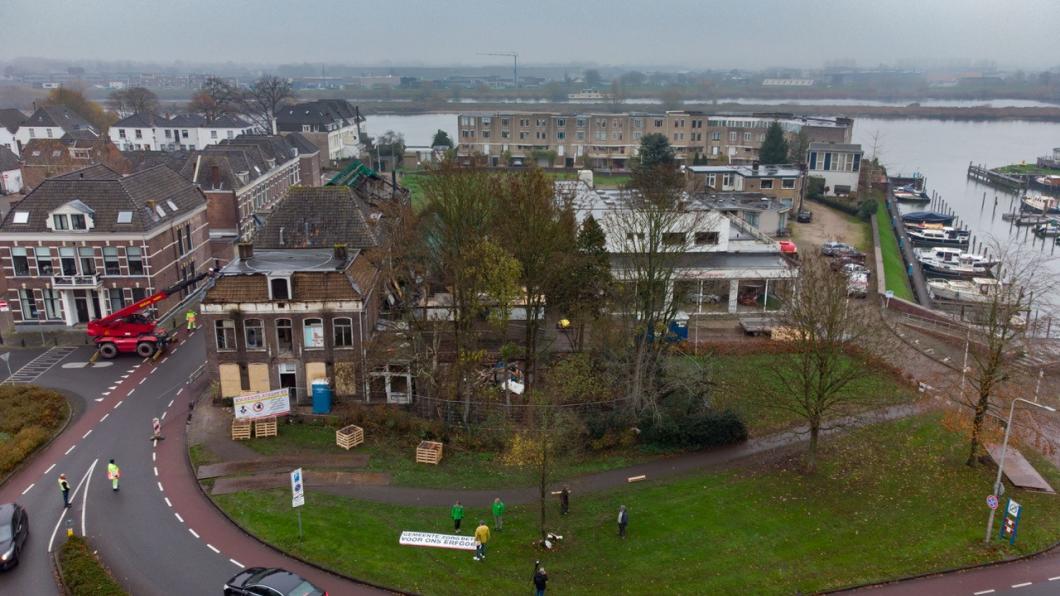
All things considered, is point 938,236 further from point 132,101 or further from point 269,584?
point 132,101

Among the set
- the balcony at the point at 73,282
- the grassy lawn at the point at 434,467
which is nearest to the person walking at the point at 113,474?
the grassy lawn at the point at 434,467

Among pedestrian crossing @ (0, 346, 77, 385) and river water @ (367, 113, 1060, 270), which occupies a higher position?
river water @ (367, 113, 1060, 270)

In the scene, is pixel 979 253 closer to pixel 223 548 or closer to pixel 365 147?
pixel 223 548

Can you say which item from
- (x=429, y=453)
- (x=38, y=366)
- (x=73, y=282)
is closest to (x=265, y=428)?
(x=429, y=453)

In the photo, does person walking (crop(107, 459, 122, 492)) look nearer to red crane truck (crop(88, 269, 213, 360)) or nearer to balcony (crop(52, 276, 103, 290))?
red crane truck (crop(88, 269, 213, 360))

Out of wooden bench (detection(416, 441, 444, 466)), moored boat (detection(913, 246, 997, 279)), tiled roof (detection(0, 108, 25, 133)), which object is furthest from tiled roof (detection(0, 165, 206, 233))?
tiled roof (detection(0, 108, 25, 133))

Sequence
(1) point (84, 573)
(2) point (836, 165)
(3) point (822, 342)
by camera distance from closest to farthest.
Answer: (1) point (84, 573), (3) point (822, 342), (2) point (836, 165)

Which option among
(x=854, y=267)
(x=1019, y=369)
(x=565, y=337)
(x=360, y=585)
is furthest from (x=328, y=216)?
(x=854, y=267)
